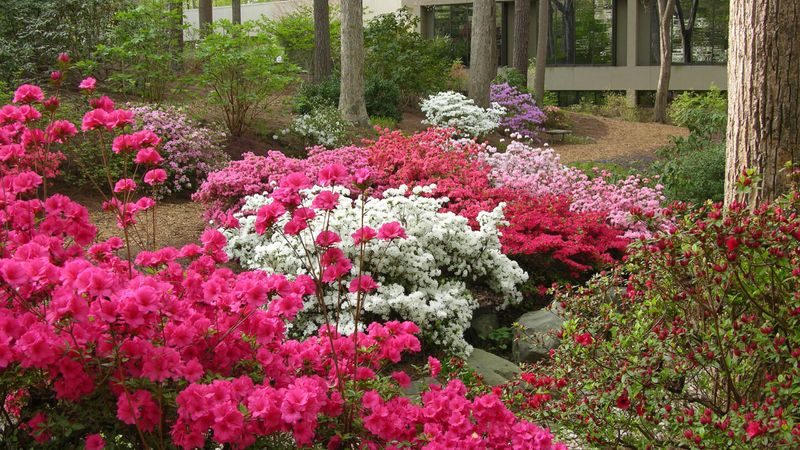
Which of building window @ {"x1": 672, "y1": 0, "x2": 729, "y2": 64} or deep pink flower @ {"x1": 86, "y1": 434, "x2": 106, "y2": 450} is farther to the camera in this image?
building window @ {"x1": 672, "y1": 0, "x2": 729, "y2": 64}

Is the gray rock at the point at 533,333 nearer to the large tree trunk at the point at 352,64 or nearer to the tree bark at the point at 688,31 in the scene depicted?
the large tree trunk at the point at 352,64

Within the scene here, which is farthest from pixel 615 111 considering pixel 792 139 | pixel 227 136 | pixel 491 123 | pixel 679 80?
pixel 792 139

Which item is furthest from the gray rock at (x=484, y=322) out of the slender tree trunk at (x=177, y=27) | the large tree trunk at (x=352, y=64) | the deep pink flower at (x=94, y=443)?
the large tree trunk at (x=352, y=64)

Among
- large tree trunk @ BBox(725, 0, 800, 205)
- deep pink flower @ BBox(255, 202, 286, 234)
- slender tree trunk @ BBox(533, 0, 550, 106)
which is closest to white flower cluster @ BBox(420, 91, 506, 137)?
slender tree trunk @ BBox(533, 0, 550, 106)

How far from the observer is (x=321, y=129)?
1528 cm

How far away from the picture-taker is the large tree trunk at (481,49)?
18.7 metres

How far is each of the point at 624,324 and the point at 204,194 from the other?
20.2 feet

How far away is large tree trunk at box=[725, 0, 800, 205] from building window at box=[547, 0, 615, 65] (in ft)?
84.8

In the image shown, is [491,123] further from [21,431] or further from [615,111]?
[21,431]

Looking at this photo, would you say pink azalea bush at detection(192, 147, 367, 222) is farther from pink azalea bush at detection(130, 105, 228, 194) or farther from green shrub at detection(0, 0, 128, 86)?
green shrub at detection(0, 0, 128, 86)

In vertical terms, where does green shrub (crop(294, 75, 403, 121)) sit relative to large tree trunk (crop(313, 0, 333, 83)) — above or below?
below

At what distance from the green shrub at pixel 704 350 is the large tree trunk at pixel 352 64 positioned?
498 inches

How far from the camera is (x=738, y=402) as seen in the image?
3.81 meters

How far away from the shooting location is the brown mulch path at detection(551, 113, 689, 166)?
58.9 feet
